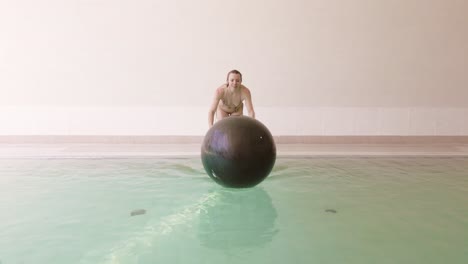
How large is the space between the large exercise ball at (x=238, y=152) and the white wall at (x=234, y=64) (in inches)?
196

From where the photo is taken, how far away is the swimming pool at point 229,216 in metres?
2.80

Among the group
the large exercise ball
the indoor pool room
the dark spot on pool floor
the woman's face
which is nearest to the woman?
the woman's face

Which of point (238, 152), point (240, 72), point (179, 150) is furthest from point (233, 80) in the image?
point (240, 72)

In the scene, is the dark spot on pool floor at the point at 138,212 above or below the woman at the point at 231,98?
below

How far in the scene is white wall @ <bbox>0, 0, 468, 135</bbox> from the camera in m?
8.51

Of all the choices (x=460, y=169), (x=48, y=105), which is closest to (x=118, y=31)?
(x=48, y=105)

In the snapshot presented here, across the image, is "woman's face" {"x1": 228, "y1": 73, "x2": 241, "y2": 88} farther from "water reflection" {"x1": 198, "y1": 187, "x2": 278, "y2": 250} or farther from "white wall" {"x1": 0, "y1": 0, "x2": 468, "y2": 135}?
"white wall" {"x1": 0, "y1": 0, "x2": 468, "y2": 135}

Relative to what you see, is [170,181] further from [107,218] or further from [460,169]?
[460,169]

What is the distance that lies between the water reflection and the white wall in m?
4.66

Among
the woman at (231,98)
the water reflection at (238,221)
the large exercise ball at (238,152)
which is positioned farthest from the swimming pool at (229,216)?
the woman at (231,98)

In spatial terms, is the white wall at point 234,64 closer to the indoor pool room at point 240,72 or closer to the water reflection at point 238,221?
the indoor pool room at point 240,72

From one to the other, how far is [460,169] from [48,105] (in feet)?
26.7

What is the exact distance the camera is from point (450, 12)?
347 inches

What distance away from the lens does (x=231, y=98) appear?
5582 millimetres
